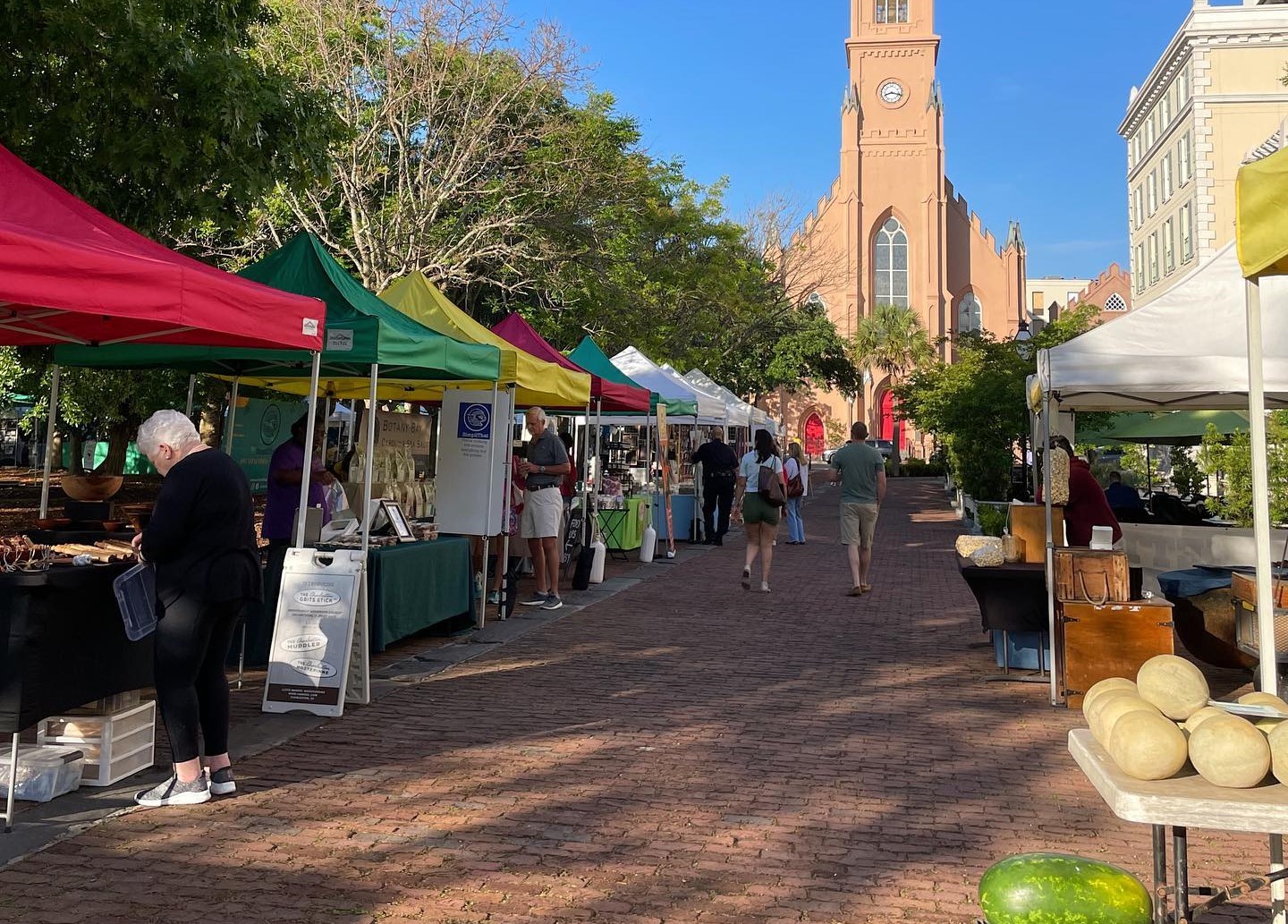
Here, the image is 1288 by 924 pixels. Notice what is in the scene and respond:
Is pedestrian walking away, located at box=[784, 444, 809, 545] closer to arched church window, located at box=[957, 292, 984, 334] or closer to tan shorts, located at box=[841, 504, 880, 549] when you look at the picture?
tan shorts, located at box=[841, 504, 880, 549]

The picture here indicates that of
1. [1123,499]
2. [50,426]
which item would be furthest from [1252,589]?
[1123,499]

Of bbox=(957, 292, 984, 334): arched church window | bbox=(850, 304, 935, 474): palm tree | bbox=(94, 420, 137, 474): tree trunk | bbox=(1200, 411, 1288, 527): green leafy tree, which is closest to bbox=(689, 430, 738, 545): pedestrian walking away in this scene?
bbox=(1200, 411, 1288, 527): green leafy tree

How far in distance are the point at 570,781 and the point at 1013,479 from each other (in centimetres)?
1617

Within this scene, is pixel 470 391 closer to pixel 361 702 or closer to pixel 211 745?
pixel 361 702

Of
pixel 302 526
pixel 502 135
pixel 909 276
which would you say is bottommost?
pixel 302 526

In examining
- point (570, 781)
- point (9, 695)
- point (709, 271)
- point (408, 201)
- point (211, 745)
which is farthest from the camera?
point (709, 271)

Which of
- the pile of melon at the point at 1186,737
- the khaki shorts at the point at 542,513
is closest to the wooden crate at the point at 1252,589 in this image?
the pile of melon at the point at 1186,737

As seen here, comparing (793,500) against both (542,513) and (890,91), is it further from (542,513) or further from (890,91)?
(890,91)

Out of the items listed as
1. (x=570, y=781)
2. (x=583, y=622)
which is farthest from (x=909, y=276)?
(x=570, y=781)

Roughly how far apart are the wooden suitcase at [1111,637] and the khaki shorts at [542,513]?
17.5 feet

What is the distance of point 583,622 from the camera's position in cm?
1064

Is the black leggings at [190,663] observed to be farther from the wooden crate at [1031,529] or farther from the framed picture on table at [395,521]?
the wooden crate at [1031,529]

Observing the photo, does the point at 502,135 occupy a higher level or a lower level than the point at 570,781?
higher

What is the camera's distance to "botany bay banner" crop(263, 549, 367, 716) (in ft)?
21.8
